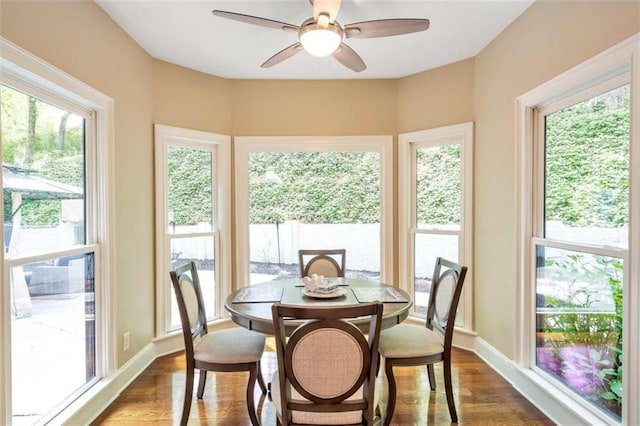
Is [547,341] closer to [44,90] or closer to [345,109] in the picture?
[345,109]

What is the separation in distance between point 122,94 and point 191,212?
4.00 feet

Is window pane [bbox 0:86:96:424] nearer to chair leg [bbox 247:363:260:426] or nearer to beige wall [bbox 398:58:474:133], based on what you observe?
chair leg [bbox 247:363:260:426]

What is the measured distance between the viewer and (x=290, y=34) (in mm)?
2766

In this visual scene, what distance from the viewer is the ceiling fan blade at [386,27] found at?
6.25 feet

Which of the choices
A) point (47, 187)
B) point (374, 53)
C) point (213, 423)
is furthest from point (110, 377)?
point (374, 53)

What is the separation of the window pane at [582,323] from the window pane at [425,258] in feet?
3.36

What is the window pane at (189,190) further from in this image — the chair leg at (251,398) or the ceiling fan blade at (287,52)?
the chair leg at (251,398)

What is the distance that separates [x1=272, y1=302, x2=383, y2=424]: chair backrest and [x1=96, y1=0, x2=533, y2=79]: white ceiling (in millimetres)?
2023

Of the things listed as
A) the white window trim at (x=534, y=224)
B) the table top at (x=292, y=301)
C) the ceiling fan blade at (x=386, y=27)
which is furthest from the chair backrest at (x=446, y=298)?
the ceiling fan blade at (x=386, y=27)

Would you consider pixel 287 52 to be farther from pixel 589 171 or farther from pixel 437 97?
pixel 589 171

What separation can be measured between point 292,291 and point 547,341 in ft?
5.90

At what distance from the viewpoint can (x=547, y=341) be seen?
2439mm

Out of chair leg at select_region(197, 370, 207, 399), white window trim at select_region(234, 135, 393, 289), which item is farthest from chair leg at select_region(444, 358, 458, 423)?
chair leg at select_region(197, 370, 207, 399)

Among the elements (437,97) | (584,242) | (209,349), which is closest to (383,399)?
(209,349)
